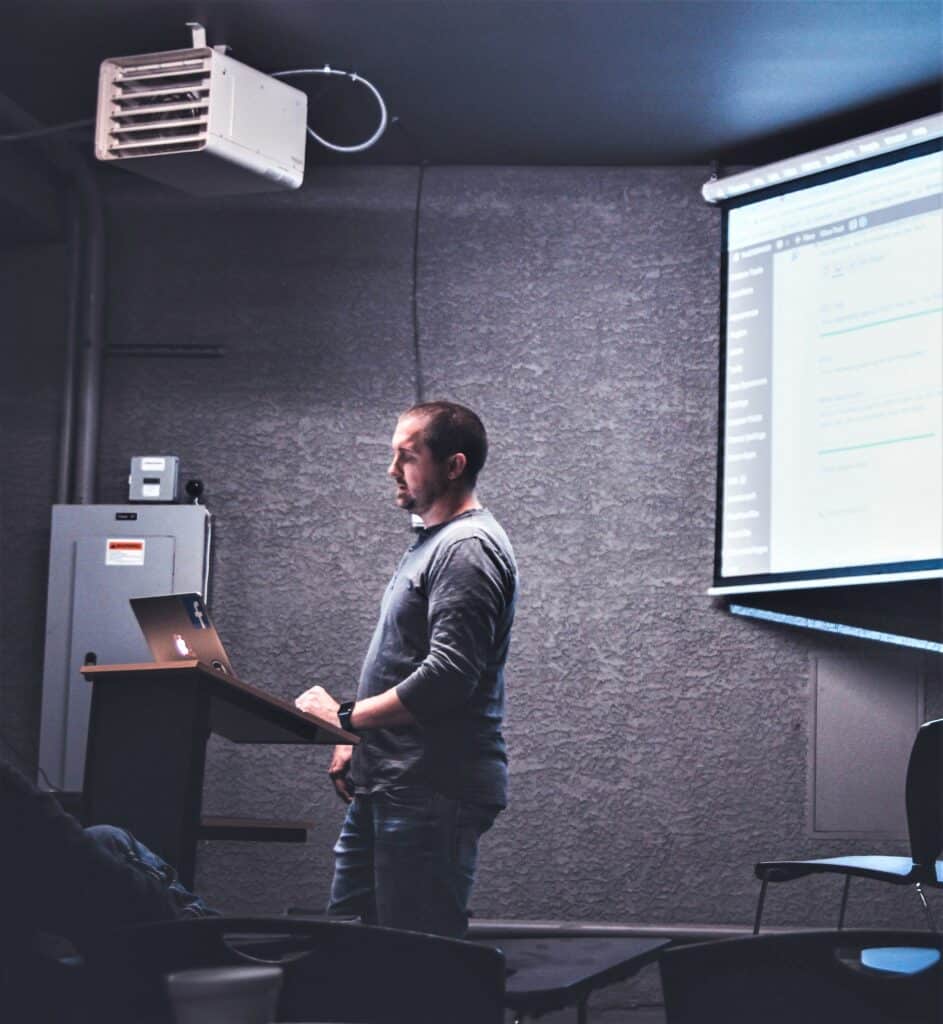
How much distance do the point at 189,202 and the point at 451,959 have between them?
4.00 meters

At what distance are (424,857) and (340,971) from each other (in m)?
A: 1.42

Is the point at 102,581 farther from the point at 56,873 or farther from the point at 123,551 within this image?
the point at 56,873

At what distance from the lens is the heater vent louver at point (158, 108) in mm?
3600

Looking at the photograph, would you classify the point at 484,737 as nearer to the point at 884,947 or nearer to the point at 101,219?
the point at 884,947

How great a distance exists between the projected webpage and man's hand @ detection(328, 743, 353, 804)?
5.66 feet

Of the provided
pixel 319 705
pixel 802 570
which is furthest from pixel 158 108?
pixel 802 570

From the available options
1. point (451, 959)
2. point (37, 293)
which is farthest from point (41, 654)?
point (451, 959)

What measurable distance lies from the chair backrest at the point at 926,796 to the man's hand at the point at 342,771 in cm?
140

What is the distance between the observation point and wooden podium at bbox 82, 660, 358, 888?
2285mm

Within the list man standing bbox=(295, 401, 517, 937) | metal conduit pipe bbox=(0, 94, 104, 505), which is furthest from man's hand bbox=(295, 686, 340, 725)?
metal conduit pipe bbox=(0, 94, 104, 505)

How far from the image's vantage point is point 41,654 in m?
4.38

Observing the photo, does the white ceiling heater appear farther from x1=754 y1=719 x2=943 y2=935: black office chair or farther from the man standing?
x1=754 y1=719 x2=943 y2=935: black office chair

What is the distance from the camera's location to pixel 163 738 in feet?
7.73

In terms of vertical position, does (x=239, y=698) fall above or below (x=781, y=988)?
above
